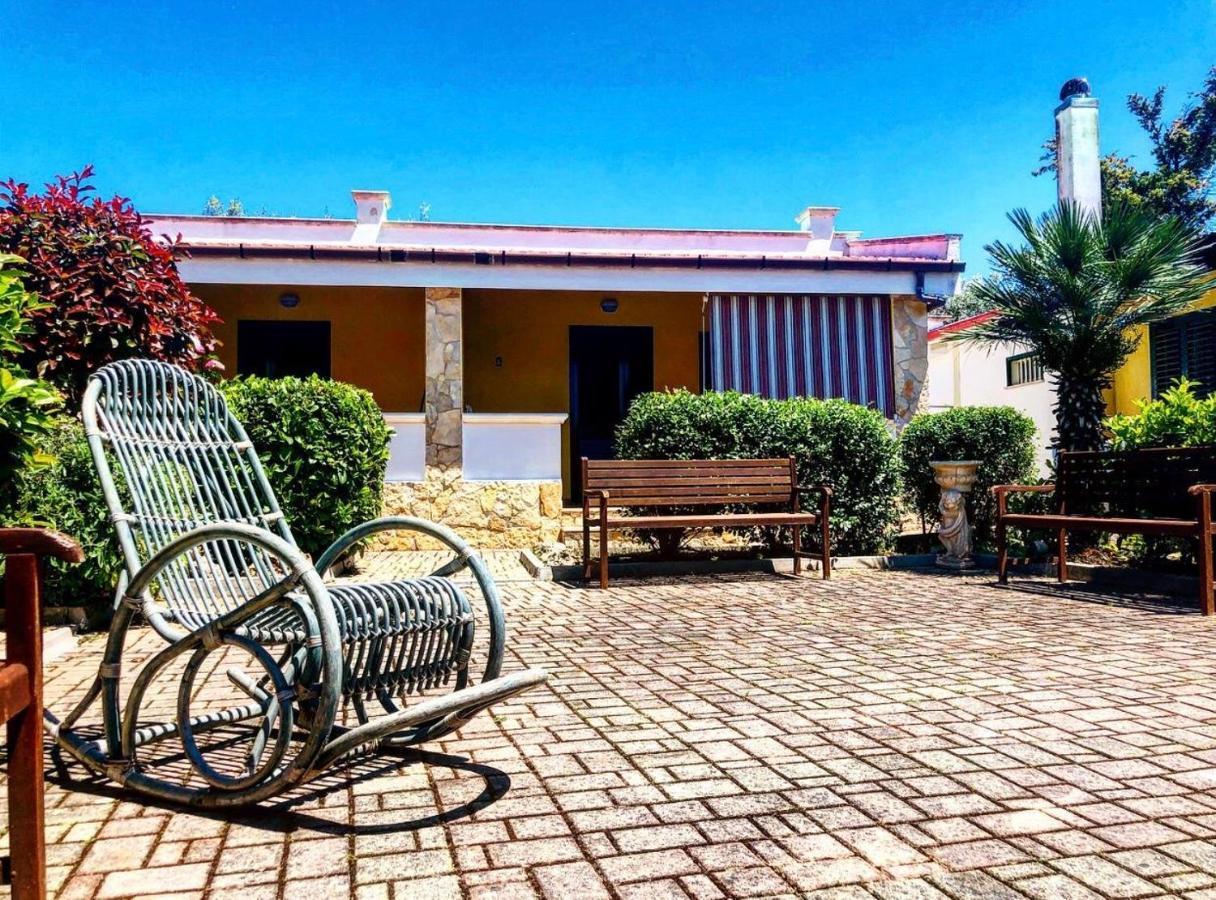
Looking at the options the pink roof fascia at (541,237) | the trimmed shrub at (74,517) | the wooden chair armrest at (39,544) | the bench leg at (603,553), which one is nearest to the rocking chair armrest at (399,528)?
the wooden chair armrest at (39,544)

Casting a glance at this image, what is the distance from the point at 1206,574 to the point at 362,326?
455 inches

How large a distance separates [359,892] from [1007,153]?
34318 mm

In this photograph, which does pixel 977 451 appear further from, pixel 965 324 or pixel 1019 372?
pixel 1019 372

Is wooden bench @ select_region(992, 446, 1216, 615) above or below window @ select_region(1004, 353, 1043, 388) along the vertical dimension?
below

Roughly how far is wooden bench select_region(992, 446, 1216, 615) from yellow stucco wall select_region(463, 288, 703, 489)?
23.9 feet

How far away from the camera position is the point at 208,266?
11016mm

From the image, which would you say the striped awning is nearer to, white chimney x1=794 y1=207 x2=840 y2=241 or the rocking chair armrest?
white chimney x1=794 y1=207 x2=840 y2=241

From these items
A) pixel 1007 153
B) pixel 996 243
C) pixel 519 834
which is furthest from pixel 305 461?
pixel 1007 153

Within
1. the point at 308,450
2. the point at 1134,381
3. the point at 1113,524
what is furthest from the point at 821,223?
the point at 308,450

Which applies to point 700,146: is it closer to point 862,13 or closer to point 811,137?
point 811,137

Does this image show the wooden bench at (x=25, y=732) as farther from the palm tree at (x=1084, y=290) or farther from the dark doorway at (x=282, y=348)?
the dark doorway at (x=282, y=348)

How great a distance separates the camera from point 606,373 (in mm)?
14359

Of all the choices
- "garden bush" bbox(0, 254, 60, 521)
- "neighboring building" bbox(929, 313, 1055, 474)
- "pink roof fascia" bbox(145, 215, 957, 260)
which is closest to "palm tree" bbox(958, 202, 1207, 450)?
"pink roof fascia" bbox(145, 215, 957, 260)

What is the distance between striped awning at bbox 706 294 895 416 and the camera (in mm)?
12367
